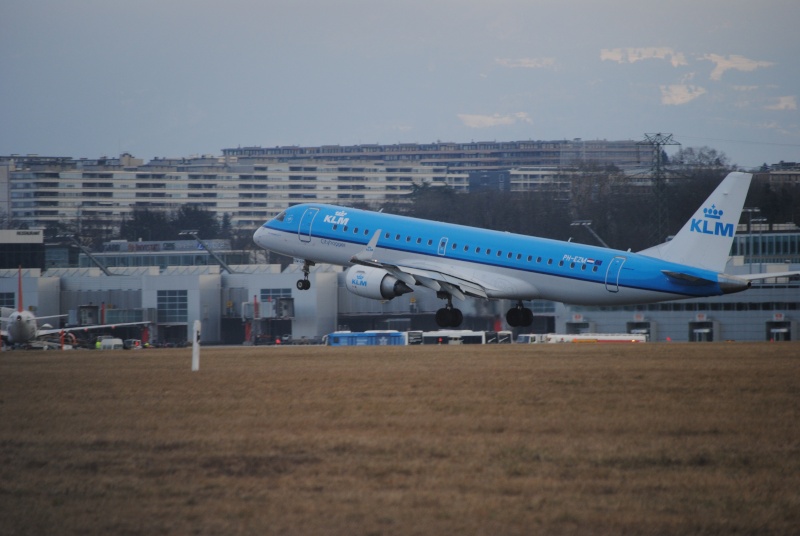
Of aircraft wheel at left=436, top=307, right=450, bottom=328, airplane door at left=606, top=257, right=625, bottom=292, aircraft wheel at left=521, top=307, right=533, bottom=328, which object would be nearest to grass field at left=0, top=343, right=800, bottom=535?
airplane door at left=606, top=257, right=625, bottom=292

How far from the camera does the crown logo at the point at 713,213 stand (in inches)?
1741

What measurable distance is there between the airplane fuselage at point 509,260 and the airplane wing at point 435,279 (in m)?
0.20

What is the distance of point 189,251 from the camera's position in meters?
136

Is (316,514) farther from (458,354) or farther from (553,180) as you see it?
(553,180)

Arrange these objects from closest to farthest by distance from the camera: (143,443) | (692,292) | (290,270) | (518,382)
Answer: (143,443) → (518,382) → (692,292) → (290,270)

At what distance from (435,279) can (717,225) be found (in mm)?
10654

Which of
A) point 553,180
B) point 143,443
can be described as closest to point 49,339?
point 143,443

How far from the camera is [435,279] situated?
155 ft

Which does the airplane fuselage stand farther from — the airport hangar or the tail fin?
the airport hangar

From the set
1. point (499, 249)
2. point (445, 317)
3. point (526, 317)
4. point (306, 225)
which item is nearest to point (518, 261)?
point (499, 249)

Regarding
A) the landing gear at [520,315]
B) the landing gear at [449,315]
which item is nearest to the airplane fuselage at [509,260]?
the landing gear at [449,315]

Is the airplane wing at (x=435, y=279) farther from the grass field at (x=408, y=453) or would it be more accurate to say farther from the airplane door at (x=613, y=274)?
the grass field at (x=408, y=453)

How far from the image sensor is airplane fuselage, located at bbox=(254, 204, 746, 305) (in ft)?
147

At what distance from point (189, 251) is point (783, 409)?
4662 inches
